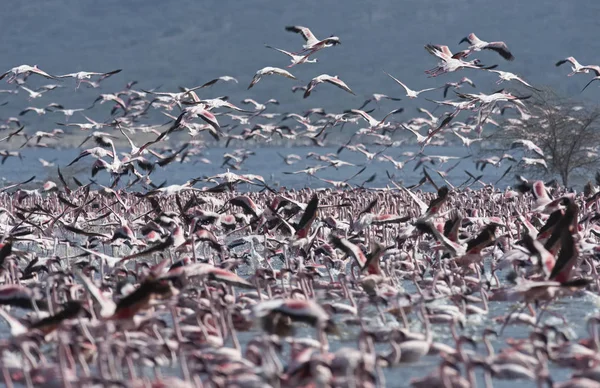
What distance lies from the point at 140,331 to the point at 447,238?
533cm

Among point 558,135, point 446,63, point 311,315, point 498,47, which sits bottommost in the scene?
point 558,135

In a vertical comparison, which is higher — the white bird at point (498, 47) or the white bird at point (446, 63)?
the white bird at point (498, 47)

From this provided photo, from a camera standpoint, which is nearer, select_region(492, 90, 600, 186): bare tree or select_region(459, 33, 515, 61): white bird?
select_region(459, 33, 515, 61): white bird

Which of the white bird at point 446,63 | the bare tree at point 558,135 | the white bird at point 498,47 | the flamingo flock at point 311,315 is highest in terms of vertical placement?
the white bird at point 498,47

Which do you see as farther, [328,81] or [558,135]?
[558,135]

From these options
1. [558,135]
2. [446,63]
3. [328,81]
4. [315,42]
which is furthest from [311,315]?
[558,135]

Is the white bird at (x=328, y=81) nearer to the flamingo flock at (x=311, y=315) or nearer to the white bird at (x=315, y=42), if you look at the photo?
the white bird at (x=315, y=42)

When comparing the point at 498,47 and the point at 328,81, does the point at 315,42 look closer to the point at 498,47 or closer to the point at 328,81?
the point at 328,81

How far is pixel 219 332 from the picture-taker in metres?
10.4

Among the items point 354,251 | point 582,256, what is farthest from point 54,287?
point 582,256

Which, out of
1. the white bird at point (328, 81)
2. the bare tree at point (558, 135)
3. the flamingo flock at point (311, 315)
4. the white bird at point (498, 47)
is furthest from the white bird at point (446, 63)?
the bare tree at point (558, 135)

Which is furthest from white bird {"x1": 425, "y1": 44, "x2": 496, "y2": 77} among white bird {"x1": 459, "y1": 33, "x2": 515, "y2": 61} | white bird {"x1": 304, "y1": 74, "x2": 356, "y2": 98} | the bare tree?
the bare tree

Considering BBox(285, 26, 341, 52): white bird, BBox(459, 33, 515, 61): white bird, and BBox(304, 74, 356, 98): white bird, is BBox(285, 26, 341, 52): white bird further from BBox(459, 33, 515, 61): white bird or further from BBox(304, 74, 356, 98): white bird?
BBox(459, 33, 515, 61): white bird

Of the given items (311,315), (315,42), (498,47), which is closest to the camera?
(311,315)
